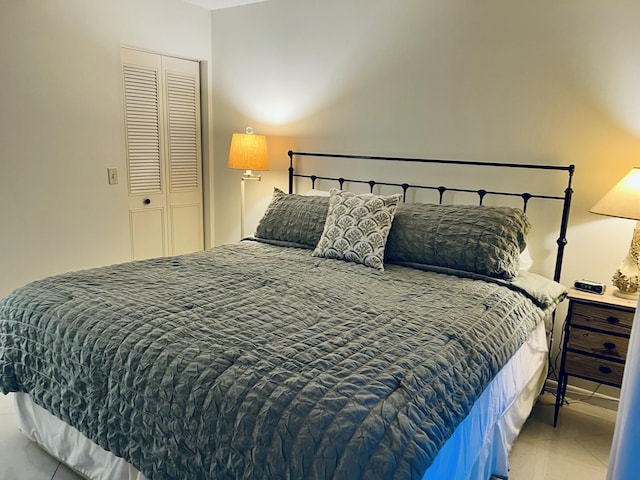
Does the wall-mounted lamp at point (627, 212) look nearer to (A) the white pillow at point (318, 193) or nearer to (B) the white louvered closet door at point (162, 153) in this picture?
(A) the white pillow at point (318, 193)

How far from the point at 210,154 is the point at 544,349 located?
300 cm

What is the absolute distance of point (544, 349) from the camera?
243 centimetres

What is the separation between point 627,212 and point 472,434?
1318 millimetres

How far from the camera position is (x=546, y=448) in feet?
7.53

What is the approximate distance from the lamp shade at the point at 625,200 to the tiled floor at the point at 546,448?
1086 millimetres

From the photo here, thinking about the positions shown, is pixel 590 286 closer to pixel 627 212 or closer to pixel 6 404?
pixel 627 212

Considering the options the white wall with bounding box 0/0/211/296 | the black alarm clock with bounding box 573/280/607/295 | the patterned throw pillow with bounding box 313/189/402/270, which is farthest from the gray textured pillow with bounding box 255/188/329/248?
the black alarm clock with bounding box 573/280/607/295

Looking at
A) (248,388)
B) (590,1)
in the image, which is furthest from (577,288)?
(248,388)

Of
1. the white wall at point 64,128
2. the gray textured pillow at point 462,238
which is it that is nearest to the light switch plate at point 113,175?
the white wall at point 64,128

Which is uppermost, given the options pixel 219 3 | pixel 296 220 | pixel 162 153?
pixel 219 3

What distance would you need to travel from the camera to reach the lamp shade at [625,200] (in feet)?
7.23

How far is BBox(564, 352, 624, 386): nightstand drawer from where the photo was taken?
229 cm

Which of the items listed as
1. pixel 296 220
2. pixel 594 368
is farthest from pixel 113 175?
pixel 594 368

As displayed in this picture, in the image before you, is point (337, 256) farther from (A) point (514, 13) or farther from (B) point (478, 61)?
(A) point (514, 13)
